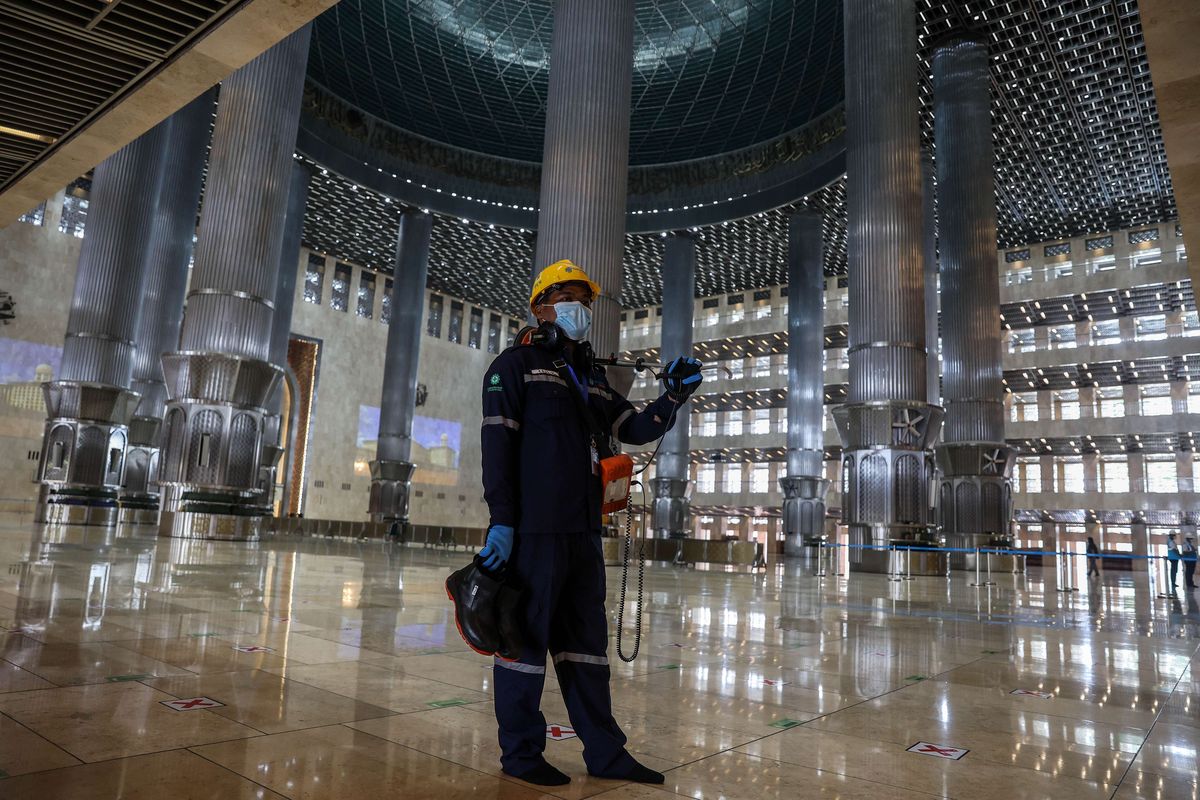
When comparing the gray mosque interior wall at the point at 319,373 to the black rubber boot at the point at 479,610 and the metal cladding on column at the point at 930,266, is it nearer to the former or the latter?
the metal cladding on column at the point at 930,266

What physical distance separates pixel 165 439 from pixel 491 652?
1458 cm

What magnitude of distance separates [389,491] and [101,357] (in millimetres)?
15060

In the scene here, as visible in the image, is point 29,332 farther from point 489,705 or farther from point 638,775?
point 638,775

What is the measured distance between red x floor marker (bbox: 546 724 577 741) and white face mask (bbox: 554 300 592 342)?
1.58 m

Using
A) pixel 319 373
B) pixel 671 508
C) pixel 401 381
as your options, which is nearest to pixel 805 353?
pixel 671 508

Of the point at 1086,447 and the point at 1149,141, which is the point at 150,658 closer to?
the point at 1149,141

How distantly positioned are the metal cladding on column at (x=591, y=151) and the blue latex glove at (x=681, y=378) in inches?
465

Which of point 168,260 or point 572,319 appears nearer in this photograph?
point 572,319

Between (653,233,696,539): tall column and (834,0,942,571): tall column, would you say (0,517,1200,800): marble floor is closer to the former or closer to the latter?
(834,0,942,571): tall column

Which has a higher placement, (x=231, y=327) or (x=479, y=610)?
(x=231, y=327)

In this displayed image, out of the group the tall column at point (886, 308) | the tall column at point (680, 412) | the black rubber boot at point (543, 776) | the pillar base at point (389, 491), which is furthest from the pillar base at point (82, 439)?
the black rubber boot at point (543, 776)

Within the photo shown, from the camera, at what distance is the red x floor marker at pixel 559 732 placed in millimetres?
3219

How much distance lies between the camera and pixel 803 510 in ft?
103

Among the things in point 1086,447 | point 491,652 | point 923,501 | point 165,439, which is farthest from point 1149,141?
point 491,652
